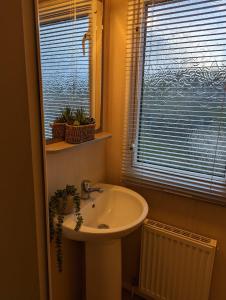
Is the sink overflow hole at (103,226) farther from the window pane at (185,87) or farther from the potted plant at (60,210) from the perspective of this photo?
the window pane at (185,87)

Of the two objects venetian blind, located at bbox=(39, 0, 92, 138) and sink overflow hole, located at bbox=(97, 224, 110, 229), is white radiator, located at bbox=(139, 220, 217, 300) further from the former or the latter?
venetian blind, located at bbox=(39, 0, 92, 138)

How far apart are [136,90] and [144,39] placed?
0.30 m

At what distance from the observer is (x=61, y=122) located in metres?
1.23

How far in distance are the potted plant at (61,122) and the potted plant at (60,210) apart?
29 centimetres

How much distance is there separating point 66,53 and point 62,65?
71 mm

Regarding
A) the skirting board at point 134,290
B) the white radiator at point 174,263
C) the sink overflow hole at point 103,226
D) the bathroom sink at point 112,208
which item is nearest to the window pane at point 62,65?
the bathroom sink at point 112,208

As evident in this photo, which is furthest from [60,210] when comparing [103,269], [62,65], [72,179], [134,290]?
[134,290]

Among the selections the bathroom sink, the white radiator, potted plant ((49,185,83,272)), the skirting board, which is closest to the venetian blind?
potted plant ((49,185,83,272))

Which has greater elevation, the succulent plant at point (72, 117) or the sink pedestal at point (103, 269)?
the succulent plant at point (72, 117)

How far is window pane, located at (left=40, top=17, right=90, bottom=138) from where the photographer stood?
1.11 m

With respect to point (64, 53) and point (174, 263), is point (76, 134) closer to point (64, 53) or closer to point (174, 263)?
point (64, 53)

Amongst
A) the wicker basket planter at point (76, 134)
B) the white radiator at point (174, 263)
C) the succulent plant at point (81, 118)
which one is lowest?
the white radiator at point (174, 263)

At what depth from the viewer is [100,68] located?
1451 millimetres

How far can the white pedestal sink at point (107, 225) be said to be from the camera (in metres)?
1.31
